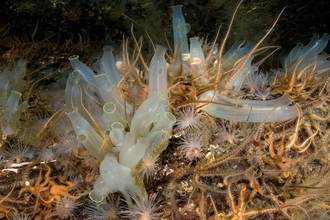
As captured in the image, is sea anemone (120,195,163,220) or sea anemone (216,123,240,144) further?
sea anemone (216,123,240,144)

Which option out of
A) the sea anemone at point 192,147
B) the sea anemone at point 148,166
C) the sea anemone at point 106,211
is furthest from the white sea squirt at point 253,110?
the sea anemone at point 106,211

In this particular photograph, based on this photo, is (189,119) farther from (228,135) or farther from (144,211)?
(144,211)

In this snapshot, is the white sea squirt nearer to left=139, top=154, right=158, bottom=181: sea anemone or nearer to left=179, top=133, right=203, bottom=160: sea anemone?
left=179, top=133, right=203, bottom=160: sea anemone

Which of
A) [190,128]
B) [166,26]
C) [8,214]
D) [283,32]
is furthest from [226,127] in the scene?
[283,32]

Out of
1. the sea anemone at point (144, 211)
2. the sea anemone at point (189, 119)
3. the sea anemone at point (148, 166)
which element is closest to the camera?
the sea anemone at point (144, 211)

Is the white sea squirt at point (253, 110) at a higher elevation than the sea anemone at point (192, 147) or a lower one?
higher

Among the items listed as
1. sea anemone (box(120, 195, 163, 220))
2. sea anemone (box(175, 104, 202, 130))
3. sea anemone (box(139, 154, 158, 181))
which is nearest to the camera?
sea anemone (box(120, 195, 163, 220))

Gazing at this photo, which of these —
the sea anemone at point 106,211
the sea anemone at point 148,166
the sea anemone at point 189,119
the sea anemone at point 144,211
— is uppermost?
the sea anemone at point 189,119

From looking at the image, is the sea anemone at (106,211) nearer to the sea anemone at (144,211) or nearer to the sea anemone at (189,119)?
the sea anemone at (144,211)

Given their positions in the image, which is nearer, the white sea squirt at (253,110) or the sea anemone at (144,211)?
the sea anemone at (144,211)

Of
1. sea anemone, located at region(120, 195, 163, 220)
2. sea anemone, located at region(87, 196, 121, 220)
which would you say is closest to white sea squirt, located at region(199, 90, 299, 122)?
sea anemone, located at region(120, 195, 163, 220)
